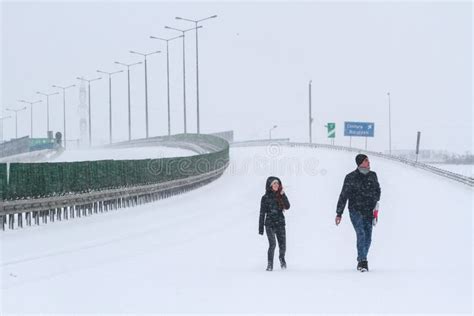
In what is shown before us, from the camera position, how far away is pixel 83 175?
2450 cm

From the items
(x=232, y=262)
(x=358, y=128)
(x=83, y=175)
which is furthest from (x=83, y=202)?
(x=358, y=128)

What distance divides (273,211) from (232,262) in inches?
86.1

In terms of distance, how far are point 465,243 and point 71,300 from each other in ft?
32.4

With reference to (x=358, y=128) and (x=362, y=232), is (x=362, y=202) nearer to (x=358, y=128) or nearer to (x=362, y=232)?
(x=362, y=232)

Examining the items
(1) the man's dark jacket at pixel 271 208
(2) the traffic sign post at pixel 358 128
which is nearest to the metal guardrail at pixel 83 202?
(1) the man's dark jacket at pixel 271 208

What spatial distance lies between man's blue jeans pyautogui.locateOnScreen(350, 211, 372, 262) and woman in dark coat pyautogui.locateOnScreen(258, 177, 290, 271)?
1181 mm

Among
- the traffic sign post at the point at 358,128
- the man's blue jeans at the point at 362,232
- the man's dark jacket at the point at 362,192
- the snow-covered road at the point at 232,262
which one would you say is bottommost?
the snow-covered road at the point at 232,262

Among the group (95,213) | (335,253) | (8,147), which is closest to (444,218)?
(335,253)

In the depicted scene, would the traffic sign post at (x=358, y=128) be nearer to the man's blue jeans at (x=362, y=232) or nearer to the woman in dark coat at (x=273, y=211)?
the woman in dark coat at (x=273, y=211)

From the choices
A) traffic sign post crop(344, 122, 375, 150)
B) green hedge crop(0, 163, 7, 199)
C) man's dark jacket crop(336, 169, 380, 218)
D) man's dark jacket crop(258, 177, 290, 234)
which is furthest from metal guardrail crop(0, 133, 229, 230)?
traffic sign post crop(344, 122, 375, 150)

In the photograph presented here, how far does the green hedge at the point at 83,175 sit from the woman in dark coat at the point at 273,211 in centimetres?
955

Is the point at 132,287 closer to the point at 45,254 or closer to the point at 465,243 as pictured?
the point at 45,254

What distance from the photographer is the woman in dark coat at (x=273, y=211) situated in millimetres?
12844

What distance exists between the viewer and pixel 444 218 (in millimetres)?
23359
